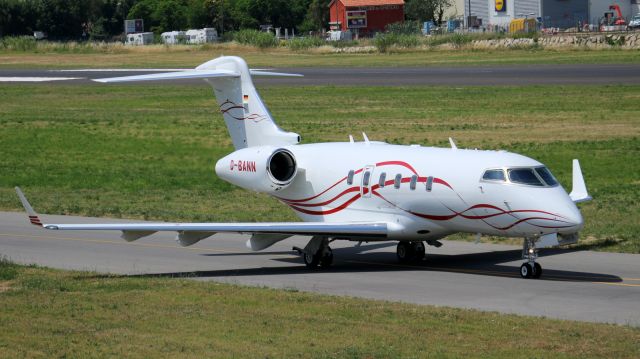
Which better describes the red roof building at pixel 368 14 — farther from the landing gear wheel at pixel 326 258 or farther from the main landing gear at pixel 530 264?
the main landing gear at pixel 530 264

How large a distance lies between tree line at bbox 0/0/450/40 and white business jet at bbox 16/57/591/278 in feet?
381

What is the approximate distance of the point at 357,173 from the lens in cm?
2559

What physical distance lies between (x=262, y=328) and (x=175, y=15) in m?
137

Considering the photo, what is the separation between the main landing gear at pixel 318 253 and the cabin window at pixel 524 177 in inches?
182

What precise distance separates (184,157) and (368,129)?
28.5 ft

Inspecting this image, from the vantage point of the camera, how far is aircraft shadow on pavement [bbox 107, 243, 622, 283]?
2364 cm

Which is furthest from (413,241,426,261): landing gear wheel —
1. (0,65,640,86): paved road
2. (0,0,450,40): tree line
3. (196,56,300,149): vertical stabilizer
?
(0,0,450,40): tree line

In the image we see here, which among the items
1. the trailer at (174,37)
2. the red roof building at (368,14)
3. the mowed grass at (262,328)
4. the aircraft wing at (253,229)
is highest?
the red roof building at (368,14)

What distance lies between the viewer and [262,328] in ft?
61.0

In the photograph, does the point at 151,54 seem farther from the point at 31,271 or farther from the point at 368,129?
the point at 31,271

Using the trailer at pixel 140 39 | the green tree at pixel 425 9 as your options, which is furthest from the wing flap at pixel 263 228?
the green tree at pixel 425 9

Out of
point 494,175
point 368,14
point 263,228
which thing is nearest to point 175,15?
point 368,14

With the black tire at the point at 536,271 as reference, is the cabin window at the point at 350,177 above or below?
above

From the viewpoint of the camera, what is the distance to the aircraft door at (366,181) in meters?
25.2
